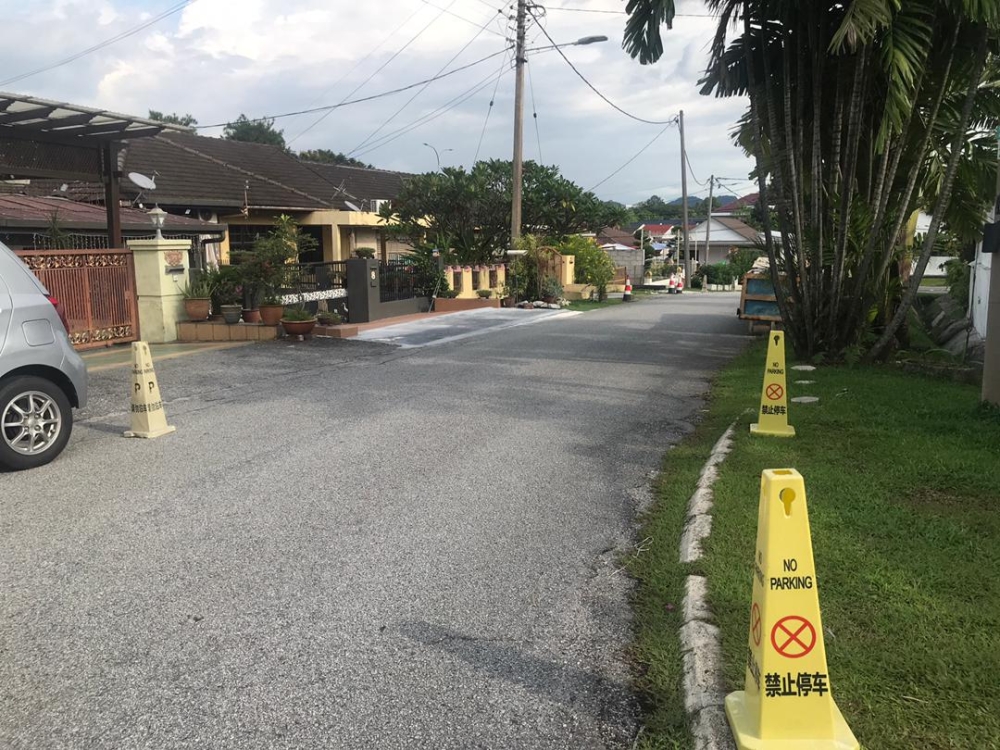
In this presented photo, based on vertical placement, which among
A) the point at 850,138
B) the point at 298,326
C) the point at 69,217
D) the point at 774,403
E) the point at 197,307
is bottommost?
the point at 774,403

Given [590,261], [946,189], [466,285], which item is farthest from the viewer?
[590,261]

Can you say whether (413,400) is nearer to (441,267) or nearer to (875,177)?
(875,177)

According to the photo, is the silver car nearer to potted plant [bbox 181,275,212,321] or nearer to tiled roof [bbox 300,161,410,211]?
potted plant [bbox 181,275,212,321]

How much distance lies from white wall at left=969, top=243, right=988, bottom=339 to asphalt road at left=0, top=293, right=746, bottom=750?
22.4 feet

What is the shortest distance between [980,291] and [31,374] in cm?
1359

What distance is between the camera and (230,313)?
15.4 metres

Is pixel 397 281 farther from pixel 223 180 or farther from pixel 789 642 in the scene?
pixel 789 642

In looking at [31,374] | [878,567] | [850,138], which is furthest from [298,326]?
[878,567]

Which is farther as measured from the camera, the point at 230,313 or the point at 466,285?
the point at 466,285

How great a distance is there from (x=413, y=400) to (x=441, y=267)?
14.3 m

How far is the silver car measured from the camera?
660 cm

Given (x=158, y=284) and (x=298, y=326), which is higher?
(x=158, y=284)

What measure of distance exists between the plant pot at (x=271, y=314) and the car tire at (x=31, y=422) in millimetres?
8493

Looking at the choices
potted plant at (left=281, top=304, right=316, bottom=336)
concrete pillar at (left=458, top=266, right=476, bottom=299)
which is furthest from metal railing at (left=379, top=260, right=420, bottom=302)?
potted plant at (left=281, top=304, right=316, bottom=336)
